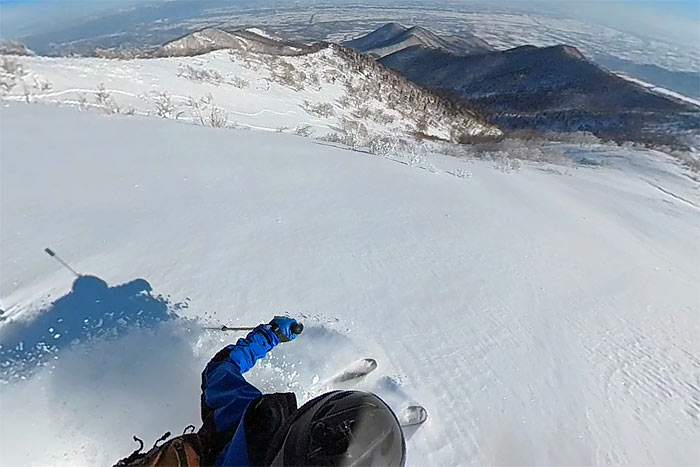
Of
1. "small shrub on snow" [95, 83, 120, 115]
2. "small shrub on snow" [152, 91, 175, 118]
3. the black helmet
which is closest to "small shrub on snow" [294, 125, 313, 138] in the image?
"small shrub on snow" [152, 91, 175, 118]

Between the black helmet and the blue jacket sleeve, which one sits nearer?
the black helmet

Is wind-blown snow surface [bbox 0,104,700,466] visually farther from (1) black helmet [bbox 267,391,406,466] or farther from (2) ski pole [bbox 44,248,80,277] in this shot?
(1) black helmet [bbox 267,391,406,466]

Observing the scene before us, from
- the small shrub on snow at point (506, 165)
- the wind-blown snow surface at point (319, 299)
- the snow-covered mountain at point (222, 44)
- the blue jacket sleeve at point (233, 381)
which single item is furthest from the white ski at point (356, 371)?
the snow-covered mountain at point (222, 44)

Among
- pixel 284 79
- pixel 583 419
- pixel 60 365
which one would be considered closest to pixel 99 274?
pixel 60 365

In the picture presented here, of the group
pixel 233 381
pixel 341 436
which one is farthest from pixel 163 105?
pixel 341 436

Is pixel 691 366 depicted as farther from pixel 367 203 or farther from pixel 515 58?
pixel 515 58

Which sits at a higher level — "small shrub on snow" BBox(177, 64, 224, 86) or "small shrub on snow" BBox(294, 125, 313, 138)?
"small shrub on snow" BBox(177, 64, 224, 86)
